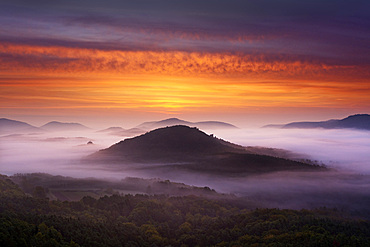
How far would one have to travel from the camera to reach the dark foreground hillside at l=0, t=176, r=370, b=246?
89.5 metres

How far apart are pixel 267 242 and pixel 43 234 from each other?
56.4m

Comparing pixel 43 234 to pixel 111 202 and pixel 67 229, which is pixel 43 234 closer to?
pixel 67 229

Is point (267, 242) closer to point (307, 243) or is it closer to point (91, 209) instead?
point (307, 243)

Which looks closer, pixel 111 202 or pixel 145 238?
pixel 145 238

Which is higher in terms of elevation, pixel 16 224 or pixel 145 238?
pixel 16 224

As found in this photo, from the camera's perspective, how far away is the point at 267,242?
100750 mm

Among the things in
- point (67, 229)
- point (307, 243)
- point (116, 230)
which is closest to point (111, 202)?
point (116, 230)

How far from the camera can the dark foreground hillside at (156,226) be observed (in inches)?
3523

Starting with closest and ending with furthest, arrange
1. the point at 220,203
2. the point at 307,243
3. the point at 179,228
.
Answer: the point at 307,243 → the point at 179,228 → the point at 220,203

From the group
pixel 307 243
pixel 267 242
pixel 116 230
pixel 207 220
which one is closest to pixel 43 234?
pixel 116 230

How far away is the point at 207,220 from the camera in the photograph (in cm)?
14562

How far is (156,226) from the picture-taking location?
134125mm

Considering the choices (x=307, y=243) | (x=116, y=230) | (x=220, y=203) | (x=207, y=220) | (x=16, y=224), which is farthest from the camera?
(x=220, y=203)

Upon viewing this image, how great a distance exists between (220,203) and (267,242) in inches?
3444
